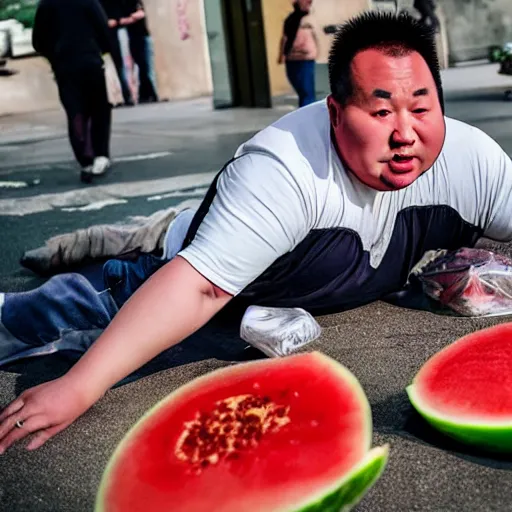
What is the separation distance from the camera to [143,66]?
671 centimetres

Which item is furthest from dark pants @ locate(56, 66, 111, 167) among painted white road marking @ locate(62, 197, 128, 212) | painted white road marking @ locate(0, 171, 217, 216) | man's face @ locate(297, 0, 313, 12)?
man's face @ locate(297, 0, 313, 12)

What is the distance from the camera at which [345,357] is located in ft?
6.96

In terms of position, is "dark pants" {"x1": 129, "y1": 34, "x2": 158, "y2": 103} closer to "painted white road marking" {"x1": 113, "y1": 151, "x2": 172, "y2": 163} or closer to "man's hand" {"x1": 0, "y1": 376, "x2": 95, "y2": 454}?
"painted white road marking" {"x1": 113, "y1": 151, "x2": 172, "y2": 163}

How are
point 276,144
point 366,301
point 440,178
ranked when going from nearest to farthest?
point 276,144 < point 440,178 < point 366,301

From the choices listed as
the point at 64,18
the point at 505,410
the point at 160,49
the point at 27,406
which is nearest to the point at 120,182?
the point at 64,18

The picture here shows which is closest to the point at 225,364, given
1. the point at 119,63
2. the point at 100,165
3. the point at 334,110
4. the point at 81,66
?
the point at 334,110

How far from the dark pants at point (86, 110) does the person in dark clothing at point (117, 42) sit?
0.35 m

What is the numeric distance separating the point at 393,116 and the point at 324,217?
1.02ft

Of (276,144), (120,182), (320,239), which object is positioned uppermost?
(276,144)

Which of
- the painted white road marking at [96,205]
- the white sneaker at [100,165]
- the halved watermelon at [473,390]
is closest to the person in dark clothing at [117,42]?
the white sneaker at [100,165]

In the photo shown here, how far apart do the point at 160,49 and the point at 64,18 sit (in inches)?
62.8

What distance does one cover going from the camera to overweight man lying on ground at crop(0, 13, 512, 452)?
1.81 m

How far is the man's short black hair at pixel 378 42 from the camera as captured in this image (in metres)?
1.91

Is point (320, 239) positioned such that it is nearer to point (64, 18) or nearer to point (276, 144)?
point (276, 144)
